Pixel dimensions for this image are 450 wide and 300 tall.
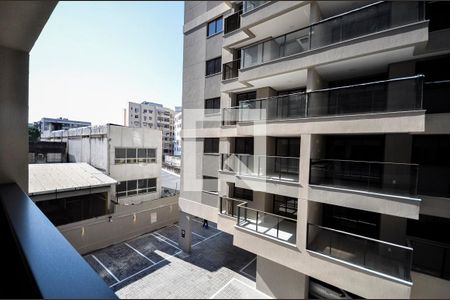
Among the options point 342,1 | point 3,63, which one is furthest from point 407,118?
point 3,63

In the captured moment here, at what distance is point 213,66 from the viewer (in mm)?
7367

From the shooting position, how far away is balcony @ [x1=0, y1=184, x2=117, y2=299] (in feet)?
2.75

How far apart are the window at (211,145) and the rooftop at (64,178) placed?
4.30 m

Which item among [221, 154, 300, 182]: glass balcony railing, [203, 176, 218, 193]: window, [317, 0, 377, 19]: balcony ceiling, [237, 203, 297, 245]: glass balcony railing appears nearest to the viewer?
[317, 0, 377, 19]: balcony ceiling

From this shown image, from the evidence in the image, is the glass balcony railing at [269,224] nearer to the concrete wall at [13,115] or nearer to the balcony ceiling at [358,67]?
the balcony ceiling at [358,67]

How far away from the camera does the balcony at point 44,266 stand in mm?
837

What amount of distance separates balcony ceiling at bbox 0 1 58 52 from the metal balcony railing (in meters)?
4.51

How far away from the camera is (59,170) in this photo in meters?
8.35

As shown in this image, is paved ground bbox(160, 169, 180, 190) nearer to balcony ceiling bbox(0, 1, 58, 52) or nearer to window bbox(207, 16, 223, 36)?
window bbox(207, 16, 223, 36)

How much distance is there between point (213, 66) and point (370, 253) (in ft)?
23.6

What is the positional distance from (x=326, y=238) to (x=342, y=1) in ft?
6.02

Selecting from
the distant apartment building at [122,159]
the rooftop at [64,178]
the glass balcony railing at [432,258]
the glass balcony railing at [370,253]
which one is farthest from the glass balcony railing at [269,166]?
the rooftop at [64,178]

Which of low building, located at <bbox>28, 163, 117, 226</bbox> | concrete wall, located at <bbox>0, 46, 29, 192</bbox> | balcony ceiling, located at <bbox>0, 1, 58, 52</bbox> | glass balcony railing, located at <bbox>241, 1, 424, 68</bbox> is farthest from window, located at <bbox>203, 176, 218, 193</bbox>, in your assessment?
balcony ceiling, located at <bbox>0, 1, 58, 52</bbox>

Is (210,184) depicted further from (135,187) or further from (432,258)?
(432,258)
